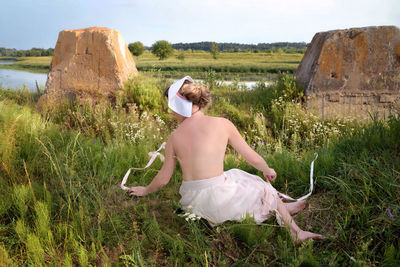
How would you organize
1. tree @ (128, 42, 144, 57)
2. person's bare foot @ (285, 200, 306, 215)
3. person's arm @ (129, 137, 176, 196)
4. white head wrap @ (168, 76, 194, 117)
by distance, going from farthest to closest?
tree @ (128, 42, 144, 57) < person's bare foot @ (285, 200, 306, 215) < person's arm @ (129, 137, 176, 196) < white head wrap @ (168, 76, 194, 117)

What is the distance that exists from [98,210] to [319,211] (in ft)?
6.73

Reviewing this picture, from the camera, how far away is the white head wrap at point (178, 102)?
2383 mm

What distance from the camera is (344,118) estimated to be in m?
6.53

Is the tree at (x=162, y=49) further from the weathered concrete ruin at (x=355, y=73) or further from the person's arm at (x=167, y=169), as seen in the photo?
the person's arm at (x=167, y=169)

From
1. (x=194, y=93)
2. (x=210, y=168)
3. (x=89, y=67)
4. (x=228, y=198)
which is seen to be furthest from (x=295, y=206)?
(x=89, y=67)

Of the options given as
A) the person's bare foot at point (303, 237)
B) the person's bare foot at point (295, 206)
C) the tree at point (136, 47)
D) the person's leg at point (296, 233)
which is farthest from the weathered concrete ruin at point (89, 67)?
the tree at point (136, 47)

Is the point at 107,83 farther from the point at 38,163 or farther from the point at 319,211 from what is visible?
the point at 319,211

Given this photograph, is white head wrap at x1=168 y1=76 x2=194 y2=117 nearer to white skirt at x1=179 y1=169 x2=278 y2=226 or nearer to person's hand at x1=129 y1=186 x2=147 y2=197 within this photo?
white skirt at x1=179 y1=169 x2=278 y2=226

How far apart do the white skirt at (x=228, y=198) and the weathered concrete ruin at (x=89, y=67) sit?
18.4 ft

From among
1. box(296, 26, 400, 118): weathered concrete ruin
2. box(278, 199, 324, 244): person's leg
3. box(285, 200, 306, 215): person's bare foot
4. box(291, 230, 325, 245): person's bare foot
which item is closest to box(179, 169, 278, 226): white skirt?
box(278, 199, 324, 244): person's leg

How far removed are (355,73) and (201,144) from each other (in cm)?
605

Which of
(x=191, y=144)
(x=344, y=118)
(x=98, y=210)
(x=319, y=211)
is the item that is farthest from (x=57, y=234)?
(x=344, y=118)

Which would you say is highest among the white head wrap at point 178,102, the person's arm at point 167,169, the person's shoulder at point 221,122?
the white head wrap at point 178,102

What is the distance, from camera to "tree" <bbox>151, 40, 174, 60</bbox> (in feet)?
126
